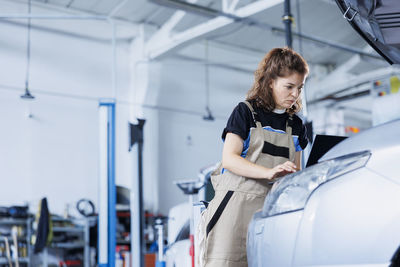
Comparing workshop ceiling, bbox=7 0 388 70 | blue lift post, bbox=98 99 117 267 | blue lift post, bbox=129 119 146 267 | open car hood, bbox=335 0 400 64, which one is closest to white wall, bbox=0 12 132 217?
workshop ceiling, bbox=7 0 388 70

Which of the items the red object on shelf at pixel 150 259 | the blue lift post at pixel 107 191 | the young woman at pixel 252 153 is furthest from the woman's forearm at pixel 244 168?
the red object on shelf at pixel 150 259

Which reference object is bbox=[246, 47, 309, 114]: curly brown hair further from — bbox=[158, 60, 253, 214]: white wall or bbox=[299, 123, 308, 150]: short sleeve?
bbox=[158, 60, 253, 214]: white wall

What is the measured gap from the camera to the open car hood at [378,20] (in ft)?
6.70

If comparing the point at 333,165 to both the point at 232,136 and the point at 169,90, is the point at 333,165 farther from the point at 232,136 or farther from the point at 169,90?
the point at 169,90

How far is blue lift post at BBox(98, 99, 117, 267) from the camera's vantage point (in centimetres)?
530

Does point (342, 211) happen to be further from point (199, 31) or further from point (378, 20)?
point (199, 31)

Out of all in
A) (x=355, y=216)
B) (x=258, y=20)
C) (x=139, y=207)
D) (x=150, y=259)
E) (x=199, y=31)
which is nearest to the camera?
(x=355, y=216)

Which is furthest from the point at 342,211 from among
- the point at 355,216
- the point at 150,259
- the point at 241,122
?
the point at 150,259

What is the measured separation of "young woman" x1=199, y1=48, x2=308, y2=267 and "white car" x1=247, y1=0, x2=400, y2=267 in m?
0.23

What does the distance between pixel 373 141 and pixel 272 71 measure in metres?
0.65

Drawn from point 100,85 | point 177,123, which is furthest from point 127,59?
point 177,123

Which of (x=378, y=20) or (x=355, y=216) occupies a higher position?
(x=378, y=20)

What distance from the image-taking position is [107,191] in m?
5.42

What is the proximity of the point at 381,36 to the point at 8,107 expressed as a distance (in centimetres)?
783
